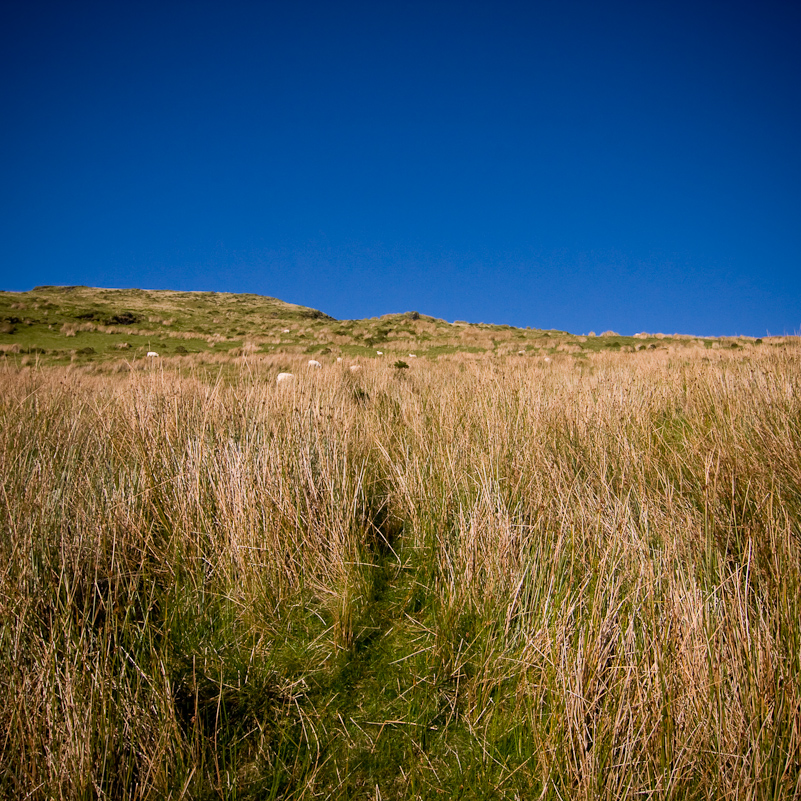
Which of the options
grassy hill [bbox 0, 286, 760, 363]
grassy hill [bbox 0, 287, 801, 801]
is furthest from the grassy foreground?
grassy hill [bbox 0, 286, 760, 363]

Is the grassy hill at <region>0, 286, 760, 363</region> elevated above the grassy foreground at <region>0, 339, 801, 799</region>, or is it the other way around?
the grassy hill at <region>0, 286, 760, 363</region>

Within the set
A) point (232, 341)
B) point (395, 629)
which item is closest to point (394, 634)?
point (395, 629)

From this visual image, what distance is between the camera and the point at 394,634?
1790 mm

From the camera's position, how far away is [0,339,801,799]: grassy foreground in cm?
106

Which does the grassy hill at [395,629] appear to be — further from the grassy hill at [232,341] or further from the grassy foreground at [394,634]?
the grassy hill at [232,341]

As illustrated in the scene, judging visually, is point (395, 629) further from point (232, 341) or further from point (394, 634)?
point (232, 341)

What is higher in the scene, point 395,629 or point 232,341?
point 232,341

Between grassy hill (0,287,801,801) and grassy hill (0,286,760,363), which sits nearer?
grassy hill (0,287,801,801)

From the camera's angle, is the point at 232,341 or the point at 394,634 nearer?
the point at 394,634

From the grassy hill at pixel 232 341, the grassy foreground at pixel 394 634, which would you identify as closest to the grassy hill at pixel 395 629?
the grassy foreground at pixel 394 634

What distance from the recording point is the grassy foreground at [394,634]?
1.06 m

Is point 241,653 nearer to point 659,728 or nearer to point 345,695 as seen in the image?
Answer: point 345,695

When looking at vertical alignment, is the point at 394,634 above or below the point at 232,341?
below

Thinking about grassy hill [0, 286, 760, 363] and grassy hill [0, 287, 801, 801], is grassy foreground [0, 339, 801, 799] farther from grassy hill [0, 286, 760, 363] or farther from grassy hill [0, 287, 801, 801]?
grassy hill [0, 286, 760, 363]
